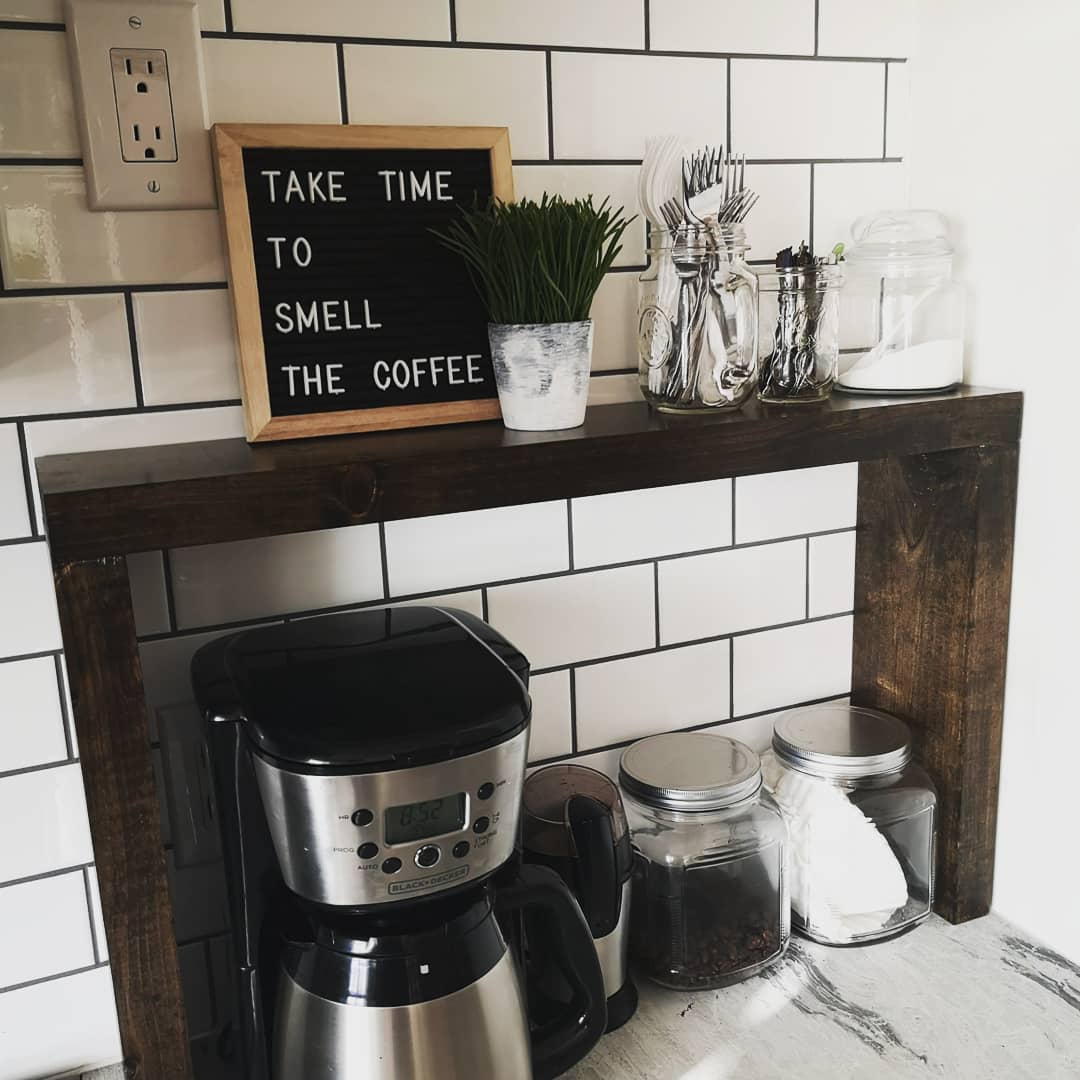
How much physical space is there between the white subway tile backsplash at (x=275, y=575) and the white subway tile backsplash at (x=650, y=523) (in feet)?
0.72

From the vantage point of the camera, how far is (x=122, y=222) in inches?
34.0

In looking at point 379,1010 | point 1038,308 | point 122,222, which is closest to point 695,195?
point 1038,308

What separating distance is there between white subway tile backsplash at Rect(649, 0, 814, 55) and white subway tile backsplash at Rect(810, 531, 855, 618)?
0.51 meters

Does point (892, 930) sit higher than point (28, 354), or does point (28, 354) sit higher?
point (28, 354)

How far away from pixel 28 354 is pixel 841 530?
33.3 inches

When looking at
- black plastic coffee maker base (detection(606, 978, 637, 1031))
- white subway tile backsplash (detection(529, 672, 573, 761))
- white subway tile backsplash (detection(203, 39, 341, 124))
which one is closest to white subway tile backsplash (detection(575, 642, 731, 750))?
white subway tile backsplash (detection(529, 672, 573, 761))

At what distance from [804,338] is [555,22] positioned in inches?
14.4

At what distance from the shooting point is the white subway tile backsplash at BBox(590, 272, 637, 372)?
41.8 inches

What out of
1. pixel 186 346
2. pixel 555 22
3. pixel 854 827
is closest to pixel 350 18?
pixel 555 22

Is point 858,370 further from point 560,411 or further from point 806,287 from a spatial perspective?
point 560,411

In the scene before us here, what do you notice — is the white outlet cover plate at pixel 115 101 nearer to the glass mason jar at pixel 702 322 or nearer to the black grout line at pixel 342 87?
the black grout line at pixel 342 87

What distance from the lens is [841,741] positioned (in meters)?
1.14

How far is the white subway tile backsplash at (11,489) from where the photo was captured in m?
0.86

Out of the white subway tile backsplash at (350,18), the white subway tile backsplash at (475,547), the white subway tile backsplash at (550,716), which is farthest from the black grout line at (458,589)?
the white subway tile backsplash at (350,18)
